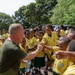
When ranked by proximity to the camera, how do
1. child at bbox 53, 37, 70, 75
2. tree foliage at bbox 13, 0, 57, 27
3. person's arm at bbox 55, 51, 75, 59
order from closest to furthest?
person's arm at bbox 55, 51, 75, 59 < child at bbox 53, 37, 70, 75 < tree foliage at bbox 13, 0, 57, 27

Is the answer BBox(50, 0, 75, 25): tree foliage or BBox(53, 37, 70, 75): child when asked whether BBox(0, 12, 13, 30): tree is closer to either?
BBox(50, 0, 75, 25): tree foliage

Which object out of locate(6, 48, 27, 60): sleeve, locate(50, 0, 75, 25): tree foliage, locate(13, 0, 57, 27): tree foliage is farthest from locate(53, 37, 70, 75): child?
locate(13, 0, 57, 27): tree foliage

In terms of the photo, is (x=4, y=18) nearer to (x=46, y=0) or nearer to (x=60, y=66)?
(x=46, y=0)

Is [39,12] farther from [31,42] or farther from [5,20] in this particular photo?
[31,42]

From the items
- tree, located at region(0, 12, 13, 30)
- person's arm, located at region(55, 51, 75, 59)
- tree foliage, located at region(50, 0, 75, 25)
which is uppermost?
person's arm, located at region(55, 51, 75, 59)

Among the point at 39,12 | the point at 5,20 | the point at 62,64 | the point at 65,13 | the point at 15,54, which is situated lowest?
the point at 5,20

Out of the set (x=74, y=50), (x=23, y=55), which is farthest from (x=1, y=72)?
(x=74, y=50)

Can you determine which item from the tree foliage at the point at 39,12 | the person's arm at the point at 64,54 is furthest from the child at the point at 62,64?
the tree foliage at the point at 39,12

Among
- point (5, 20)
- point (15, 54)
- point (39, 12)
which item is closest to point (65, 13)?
point (15, 54)

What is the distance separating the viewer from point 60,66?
5109 millimetres

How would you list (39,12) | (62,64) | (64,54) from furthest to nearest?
(39,12), (62,64), (64,54)

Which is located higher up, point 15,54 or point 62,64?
point 15,54

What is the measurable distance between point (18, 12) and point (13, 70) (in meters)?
65.7

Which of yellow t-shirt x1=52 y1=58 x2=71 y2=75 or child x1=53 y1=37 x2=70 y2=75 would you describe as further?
yellow t-shirt x1=52 y1=58 x2=71 y2=75
